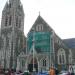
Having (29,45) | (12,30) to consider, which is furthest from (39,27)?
(12,30)

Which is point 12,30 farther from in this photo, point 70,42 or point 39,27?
point 70,42

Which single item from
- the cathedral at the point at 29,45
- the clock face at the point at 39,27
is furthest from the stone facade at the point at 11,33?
the clock face at the point at 39,27

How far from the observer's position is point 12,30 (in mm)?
51750

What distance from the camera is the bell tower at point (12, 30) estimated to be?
49.7 m

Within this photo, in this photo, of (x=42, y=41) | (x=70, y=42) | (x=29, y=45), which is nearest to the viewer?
(x=42, y=41)

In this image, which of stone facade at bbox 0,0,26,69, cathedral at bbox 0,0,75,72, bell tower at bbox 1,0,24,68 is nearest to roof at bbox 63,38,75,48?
cathedral at bbox 0,0,75,72

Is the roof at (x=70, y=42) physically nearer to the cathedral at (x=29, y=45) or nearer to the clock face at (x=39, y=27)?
the cathedral at (x=29, y=45)

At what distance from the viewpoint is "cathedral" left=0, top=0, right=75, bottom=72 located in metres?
42.6

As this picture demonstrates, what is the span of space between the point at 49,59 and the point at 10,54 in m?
11.9

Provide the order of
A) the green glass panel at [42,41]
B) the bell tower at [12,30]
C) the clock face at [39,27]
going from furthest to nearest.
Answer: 1. the bell tower at [12,30]
2. the clock face at [39,27]
3. the green glass panel at [42,41]

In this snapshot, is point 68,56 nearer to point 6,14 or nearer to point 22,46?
point 22,46

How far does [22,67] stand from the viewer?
4606 centimetres

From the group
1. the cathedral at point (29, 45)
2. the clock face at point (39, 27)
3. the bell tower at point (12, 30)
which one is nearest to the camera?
the cathedral at point (29, 45)

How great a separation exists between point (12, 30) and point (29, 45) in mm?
7501
